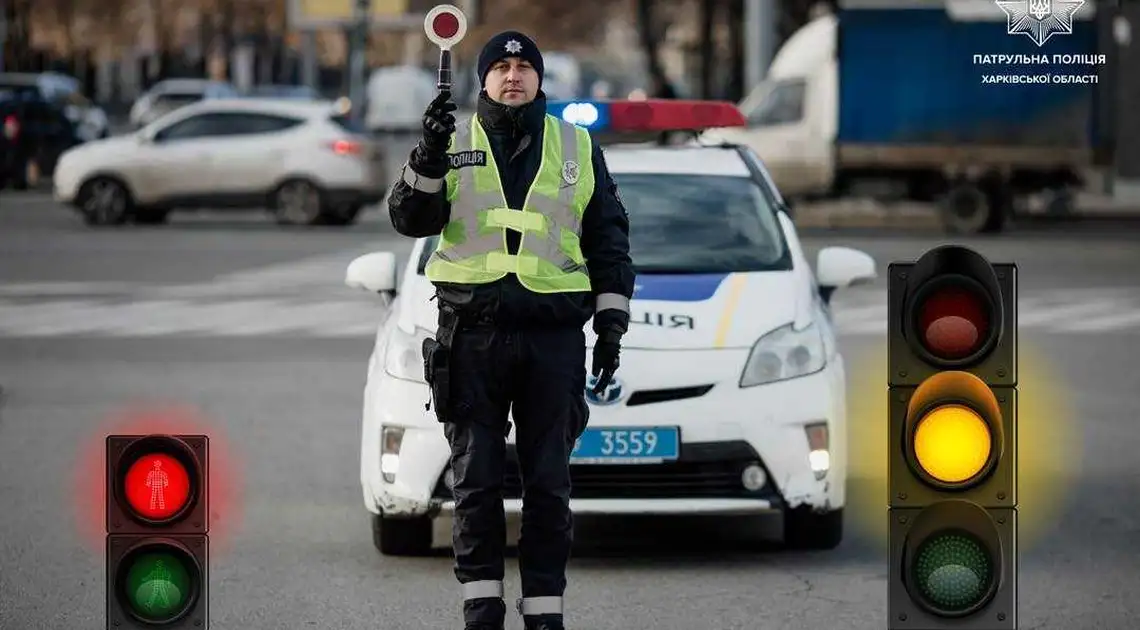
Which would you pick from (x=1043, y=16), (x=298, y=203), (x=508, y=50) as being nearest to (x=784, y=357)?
(x=508, y=50)

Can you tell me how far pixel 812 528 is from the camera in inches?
342

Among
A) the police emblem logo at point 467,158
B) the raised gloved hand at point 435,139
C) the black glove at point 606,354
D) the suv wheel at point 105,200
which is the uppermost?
the raised gloved hand at point 435,139

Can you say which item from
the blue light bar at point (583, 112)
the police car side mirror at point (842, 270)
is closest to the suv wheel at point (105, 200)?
the blue light bar at point (583, 112)

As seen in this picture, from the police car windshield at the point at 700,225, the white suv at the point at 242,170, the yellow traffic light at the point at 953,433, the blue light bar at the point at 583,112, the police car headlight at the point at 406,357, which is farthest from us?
the white suv at the point at 242,170

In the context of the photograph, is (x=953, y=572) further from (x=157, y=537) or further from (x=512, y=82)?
(x=512, y=82)

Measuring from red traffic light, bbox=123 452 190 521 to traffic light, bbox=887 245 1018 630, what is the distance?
56.1 inches

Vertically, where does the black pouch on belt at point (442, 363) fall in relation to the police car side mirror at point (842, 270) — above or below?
above

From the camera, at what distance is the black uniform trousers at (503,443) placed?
261 inches

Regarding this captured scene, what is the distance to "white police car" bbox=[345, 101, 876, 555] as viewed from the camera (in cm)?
832

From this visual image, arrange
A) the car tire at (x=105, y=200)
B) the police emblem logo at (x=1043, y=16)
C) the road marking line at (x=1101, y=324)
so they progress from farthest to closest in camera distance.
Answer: the car tire at (x=105, y=200) < the police emblem logo at (x=1043, y=16) < the road marking line at (x=1101, y=324)

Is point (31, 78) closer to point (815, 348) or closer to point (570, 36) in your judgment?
point (815, 348)

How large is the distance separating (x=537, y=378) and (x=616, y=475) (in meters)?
1.71

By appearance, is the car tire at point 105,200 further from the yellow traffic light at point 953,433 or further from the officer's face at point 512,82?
the yellow traffic light at point 953,433

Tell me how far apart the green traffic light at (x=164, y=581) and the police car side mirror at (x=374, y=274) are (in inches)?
150
